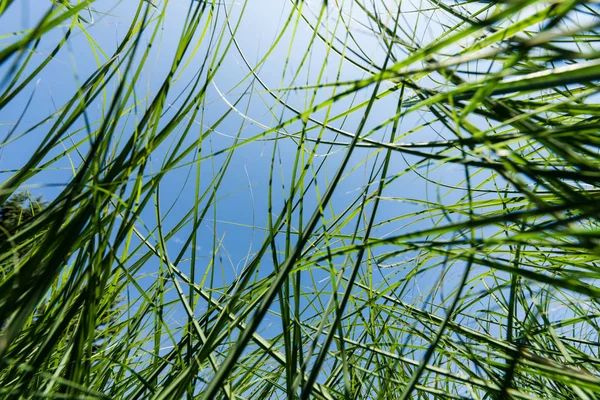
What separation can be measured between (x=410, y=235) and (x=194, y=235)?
0.88ft

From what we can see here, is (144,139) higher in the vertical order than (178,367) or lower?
higher

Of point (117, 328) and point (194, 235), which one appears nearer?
point (194, 235)

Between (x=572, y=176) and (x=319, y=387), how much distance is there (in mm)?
286

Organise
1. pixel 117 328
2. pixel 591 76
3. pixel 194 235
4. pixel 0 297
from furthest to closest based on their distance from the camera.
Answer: pixel 117 328, pixel 194 235, pixel 0 297, pixel 591 76

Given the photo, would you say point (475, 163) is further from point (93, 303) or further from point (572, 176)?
point (93, 303)

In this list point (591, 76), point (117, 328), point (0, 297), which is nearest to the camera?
point (591, 76)

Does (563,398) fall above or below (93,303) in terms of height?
above

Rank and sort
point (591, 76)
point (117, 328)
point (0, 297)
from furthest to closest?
point (117, 328), point (0, 297), point (591, 76)

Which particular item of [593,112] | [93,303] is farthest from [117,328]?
[593,112]

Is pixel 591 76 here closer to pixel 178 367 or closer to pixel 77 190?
pixel 77 190

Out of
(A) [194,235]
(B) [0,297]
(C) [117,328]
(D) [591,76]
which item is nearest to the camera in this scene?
(D) [591,76]

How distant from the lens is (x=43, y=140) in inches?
16.3

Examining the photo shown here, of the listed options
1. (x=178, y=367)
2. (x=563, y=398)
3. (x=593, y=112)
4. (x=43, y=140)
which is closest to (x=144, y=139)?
(x=43, y=140)

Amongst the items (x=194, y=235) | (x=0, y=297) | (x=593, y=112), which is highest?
(x=593, y=112)
